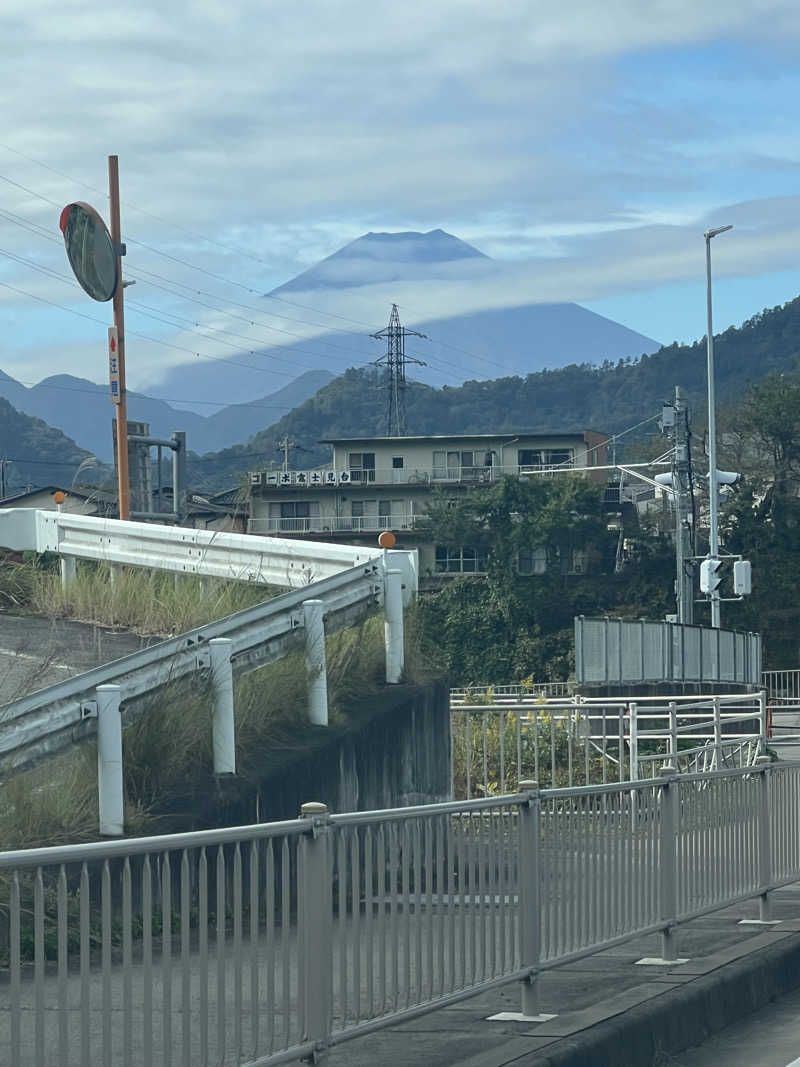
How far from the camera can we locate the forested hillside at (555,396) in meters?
177

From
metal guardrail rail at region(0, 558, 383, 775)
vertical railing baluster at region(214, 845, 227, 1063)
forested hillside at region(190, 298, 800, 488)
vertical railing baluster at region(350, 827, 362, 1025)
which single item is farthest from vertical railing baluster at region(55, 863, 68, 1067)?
forested hillside at region(190, 298, 800, 488)

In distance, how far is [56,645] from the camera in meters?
9.55

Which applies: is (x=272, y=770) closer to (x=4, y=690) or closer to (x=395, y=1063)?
(x=4, y=690)

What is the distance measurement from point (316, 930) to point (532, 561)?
Result: 71.5 meters

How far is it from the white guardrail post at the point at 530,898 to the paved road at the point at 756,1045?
77 centimetres

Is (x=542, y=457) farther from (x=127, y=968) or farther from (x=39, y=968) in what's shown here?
(x=39, y=968)

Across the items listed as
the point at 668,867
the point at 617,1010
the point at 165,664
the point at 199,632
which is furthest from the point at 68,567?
the point at 617,1010

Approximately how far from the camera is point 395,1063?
593cm

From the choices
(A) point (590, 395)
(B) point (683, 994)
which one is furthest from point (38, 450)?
(B) point (683, 994)

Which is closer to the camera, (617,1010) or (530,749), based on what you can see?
(617,1010)

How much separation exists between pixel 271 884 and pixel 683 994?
3.04 m

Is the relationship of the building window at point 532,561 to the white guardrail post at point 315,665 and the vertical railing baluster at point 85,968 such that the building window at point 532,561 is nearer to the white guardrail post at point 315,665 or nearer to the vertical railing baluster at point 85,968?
the white guardrail post at point 315,665

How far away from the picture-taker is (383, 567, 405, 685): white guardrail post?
39.0 feet

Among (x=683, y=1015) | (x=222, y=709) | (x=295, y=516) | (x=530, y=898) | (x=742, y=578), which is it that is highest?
(x=295, y=516)
